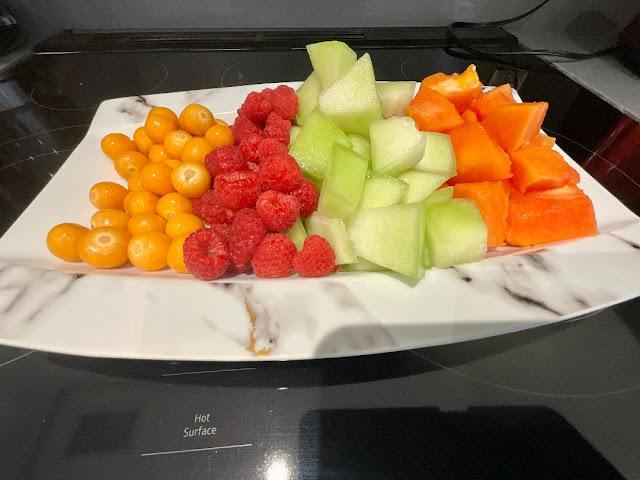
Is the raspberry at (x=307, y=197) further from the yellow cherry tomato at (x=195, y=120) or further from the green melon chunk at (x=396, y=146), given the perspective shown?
the yellow cherry tomato at (x=195, y=120)

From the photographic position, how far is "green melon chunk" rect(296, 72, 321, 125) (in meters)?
1.09

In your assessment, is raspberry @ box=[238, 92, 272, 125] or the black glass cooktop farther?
raspberry @ box=[238, 92, 272, 125]

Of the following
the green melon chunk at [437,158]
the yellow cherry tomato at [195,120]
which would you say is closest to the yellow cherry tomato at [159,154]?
the yellow cherry tomato at [195,120]

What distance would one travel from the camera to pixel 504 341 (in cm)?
79

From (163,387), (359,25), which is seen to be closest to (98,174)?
(163,387)

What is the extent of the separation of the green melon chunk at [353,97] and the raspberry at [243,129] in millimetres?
193

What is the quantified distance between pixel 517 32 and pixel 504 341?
176 centimetres

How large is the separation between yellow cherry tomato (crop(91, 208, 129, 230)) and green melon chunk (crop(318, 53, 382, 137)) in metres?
0.54

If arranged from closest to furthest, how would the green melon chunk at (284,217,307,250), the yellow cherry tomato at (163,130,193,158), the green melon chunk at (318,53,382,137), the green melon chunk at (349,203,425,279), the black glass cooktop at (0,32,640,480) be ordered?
the black glass cooktop at (0,32,640,480), the green melon chunk at (349,203,425,279), the green melon chunk at (284,217,307,250), the green melon chunk at (318,53,382,137), the yellow cherry tomato at (163,130,193,158)

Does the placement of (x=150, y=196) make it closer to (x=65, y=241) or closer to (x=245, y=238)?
(x=65, y=241)

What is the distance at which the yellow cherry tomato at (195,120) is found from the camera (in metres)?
1.11

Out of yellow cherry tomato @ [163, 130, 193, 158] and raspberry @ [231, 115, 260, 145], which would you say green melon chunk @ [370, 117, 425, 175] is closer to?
raspberry @ [231, 115, 260, 145]

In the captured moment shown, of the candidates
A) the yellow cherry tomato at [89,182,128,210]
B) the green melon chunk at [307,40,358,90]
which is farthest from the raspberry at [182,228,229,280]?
Answer: the green melon chunk at [307,40,358,90]

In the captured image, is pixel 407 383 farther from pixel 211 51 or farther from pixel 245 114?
pixel 211 51
